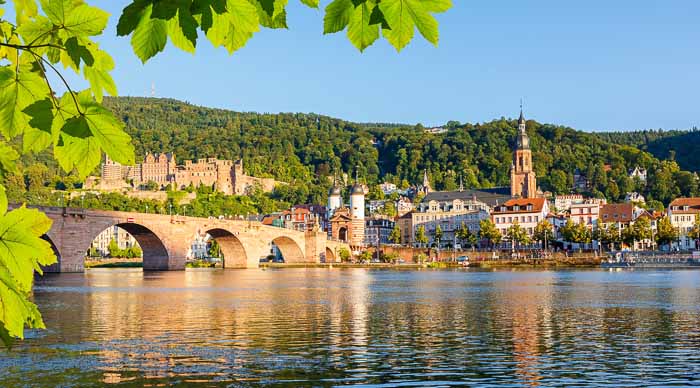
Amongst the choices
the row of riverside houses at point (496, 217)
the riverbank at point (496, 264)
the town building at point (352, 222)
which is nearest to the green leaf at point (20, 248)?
the riverbank at point (496, 264)

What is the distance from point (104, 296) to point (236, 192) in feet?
459

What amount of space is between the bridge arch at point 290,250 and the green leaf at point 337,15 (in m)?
108

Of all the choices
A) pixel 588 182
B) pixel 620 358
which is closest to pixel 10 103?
pixel 620 358

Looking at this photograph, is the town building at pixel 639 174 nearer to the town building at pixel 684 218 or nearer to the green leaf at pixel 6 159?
the town building at pixel 684 218

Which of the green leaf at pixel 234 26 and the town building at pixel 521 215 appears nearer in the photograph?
the green leaf at pixel 234 26

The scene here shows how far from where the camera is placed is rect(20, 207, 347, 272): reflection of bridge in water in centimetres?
6438

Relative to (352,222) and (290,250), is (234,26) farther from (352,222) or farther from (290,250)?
(352,222)

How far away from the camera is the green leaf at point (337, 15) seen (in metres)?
2.66

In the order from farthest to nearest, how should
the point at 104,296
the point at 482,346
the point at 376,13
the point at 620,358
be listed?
the point at 104,296 → the point at 482,346 → the point at 620,358 → the point at 376,13

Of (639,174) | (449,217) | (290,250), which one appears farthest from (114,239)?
(639,174)

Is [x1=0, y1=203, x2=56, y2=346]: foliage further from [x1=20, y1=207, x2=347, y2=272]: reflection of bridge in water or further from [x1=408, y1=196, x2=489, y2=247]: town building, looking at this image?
[x1=408, y1=196, x2=489, y2=247]: town building

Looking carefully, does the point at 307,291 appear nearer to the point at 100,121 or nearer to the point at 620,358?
the point at 620,358

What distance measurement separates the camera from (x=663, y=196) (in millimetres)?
162625

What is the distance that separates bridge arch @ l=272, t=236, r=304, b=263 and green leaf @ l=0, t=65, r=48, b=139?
107447 millimetres
